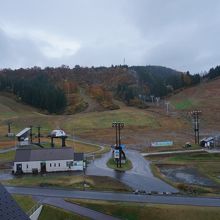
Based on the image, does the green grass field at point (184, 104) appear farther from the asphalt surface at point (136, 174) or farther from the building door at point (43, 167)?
the building door at point (43, 167)

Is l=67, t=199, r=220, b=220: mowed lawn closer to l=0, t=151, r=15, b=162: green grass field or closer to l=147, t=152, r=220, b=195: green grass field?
l=147, t=152, r=220, b=195: green grass field

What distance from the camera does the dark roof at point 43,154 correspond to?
52.8m

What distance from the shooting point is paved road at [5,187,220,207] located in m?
34.1

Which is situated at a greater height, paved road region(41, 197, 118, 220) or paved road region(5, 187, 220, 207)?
paved road region(5, 187, 220, 207)

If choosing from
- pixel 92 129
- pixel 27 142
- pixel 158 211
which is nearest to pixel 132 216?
pixel 158 211

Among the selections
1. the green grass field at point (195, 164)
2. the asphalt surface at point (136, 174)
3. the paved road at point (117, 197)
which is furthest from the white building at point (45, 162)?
the green grass field at point (195, 164)

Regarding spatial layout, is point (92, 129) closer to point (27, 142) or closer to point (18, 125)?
point (18, 125)

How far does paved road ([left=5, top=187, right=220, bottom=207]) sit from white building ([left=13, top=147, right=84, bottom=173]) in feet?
35.5

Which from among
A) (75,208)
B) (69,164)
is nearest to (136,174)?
(69,164)

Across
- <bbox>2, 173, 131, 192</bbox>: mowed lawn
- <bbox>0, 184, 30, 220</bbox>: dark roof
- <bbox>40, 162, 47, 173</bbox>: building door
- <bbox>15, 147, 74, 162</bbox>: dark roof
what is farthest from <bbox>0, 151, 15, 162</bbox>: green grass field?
<bbox>0, 184, 30, 220</bbox>: dark roof

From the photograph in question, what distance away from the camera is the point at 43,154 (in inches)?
2116

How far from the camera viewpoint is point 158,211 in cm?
3150

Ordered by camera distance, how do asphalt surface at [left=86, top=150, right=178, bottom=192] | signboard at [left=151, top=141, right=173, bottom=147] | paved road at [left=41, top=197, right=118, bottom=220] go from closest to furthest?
paved road at [left=41, top=197, right=118, bottom=220]
asphalt surface at [left=86, top=150, right=178, bottom=192]
signboard at [left=151, top=141, right=173, bottom=147]

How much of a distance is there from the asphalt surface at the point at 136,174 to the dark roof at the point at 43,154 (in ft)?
12.2
